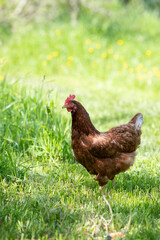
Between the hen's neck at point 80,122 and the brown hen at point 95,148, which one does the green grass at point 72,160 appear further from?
the hen's neck at point 80,122

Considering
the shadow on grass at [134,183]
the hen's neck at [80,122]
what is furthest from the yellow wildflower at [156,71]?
the hen's neck at [80,122]

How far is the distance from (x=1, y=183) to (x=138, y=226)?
1361 millimetres

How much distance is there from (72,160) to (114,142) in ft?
2.65

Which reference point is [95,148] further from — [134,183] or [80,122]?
[134,183]

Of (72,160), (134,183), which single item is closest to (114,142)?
(134,183)

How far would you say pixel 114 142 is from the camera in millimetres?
3197

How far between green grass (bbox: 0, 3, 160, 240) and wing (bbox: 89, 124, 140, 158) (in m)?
0.36

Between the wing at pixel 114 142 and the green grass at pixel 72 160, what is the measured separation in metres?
0.36

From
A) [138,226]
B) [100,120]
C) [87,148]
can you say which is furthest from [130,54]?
[138,226]

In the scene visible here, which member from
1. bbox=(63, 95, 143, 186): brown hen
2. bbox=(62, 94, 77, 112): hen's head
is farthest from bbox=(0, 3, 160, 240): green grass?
bbox=(62, 94, 77, 112): hen's head

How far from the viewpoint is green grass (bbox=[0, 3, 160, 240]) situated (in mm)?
2557

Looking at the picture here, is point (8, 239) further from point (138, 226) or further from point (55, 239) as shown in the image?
point (138, 226)

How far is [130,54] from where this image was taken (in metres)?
9.06

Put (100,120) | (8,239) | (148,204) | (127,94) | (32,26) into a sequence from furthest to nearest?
(32,26) → (127,94) → (100,120) → (148,204) → (8,239)
